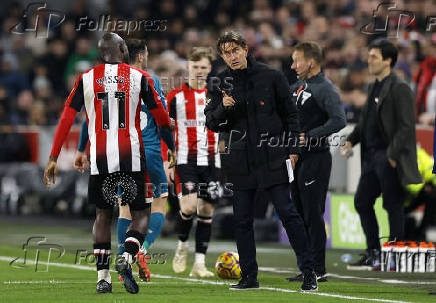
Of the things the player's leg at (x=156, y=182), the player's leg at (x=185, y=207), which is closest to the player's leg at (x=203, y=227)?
the player's leg at (x=185, y=207)

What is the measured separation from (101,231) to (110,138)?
772 millimetres

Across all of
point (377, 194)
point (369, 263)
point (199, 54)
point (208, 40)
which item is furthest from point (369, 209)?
point (208, 40)

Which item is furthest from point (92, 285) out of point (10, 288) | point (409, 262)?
point (409, 262)

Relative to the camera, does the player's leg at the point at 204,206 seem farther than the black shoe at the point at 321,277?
Yes

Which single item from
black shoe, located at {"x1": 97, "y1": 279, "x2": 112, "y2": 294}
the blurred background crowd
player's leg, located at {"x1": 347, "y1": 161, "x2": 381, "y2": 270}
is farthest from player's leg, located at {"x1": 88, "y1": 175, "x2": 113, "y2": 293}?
player's leg, located at {"x1": 347, "y1": 161, "x2": 381, "y2": 270}

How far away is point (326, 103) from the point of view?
10.3m

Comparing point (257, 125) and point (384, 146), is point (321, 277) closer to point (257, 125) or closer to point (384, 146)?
point (257, 125)

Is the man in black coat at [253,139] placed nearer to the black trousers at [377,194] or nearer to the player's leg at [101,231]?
the player's leg at [101,231]

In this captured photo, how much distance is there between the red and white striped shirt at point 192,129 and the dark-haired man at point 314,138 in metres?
1.11

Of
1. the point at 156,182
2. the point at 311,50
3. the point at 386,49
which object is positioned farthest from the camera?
the point at 386,49

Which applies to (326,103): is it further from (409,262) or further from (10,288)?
(10,288)

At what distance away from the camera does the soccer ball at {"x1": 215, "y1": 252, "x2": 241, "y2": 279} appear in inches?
405

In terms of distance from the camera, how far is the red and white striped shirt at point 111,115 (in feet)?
28.2

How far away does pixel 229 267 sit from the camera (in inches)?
405
